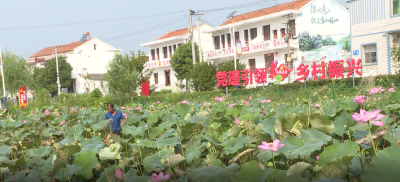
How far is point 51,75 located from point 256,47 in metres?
23.3

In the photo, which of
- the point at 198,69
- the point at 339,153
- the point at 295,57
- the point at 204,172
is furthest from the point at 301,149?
the point at 295,57

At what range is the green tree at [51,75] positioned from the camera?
139 feet

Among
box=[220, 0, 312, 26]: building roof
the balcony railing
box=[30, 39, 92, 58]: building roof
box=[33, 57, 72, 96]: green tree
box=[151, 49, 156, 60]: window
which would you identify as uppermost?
box=[220, 0, 312, 26]: building roof

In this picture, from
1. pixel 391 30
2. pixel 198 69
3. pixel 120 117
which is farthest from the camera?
pixel 198 69

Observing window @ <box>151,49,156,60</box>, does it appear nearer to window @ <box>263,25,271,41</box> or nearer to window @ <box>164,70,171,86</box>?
window @ <box>164,70,171,86</box>

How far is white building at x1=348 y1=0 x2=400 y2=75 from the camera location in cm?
2088

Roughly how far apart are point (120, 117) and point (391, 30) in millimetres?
18308

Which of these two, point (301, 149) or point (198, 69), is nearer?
point (301, 149)

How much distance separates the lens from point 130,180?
206 cm

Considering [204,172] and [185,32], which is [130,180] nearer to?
[204,172]

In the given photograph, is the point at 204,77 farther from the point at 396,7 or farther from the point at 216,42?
the point at 216,42

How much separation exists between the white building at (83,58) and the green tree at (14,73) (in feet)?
12.7

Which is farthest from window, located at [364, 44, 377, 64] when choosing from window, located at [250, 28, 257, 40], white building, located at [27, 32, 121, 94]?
white building, located at [27, 32, 121, 94]

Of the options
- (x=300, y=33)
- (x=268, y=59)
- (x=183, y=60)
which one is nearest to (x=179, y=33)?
(x=183, y=60)
